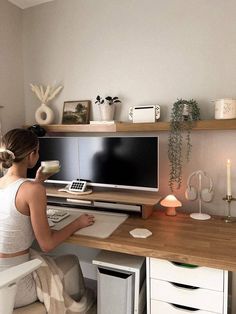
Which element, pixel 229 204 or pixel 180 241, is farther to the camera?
pixel 229 204

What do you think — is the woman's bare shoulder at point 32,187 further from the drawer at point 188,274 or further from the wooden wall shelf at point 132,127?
the wooden wall shelf at point 132,127

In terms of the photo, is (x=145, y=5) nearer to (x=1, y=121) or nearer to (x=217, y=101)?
(x=217, y=101)

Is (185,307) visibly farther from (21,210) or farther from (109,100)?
(109,100)

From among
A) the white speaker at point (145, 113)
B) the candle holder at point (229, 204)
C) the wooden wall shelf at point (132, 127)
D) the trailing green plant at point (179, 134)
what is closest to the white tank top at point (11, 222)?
the wooden wall shelf at point (132, 127)

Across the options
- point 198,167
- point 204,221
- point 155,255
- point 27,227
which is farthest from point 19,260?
point 198,167

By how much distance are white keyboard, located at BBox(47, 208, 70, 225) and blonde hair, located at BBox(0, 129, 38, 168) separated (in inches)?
21.8

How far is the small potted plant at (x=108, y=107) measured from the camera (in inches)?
77.6

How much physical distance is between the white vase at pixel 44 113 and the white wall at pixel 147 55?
8 cm

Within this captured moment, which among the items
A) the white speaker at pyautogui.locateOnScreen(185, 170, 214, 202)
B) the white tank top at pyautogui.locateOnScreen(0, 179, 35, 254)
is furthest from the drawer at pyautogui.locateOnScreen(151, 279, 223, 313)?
the white tank top at pyautogui.locateOnScreen(0, 179, 35, 254)

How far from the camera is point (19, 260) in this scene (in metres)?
1.33

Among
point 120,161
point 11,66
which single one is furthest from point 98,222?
point 11,66

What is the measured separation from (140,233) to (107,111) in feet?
3.08

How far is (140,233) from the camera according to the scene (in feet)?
4.90

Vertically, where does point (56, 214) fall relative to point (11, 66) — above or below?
below
